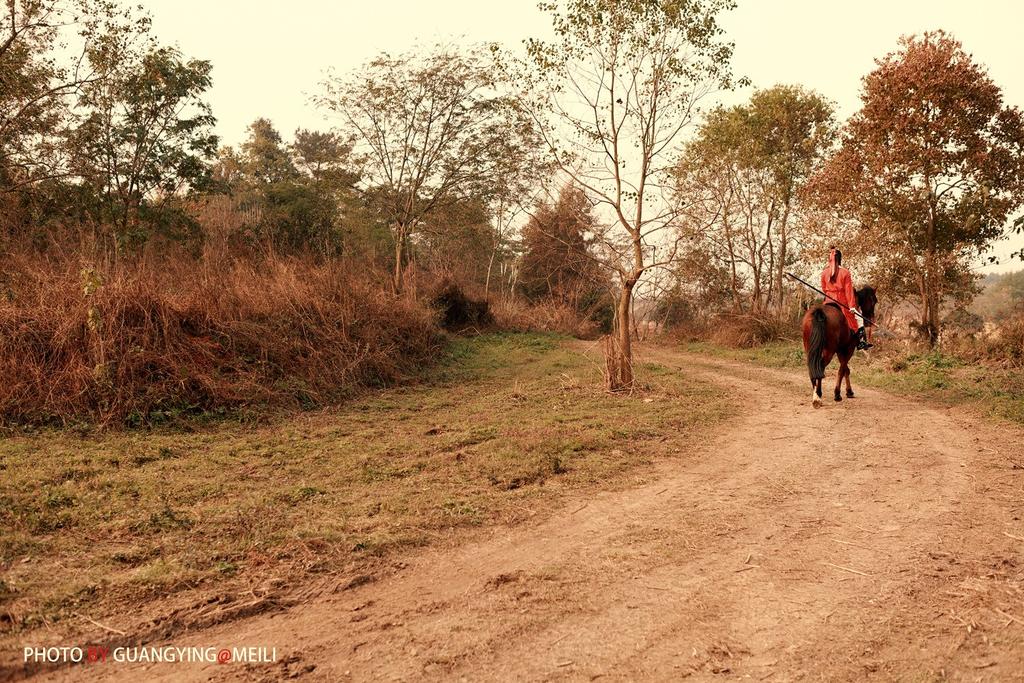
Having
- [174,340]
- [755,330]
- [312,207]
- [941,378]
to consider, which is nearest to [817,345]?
[941,378]

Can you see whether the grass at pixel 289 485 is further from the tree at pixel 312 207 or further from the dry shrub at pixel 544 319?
the dry shrub at pixel 544 319

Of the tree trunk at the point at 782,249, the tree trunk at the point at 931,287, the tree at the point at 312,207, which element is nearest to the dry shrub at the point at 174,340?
the tree at the point at 312,207

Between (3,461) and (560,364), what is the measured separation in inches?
431

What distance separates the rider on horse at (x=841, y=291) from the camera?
434 inches

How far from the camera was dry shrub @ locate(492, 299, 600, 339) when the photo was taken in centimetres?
2448

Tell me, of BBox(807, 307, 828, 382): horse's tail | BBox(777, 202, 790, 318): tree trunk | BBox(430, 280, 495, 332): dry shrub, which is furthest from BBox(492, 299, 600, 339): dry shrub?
BBox(807, 307, 828, 382): horse's tail

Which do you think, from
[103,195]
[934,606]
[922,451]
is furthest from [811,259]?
[103,195]

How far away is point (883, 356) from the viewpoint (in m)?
17.0

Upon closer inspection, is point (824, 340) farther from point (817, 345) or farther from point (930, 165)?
point (930, 165)

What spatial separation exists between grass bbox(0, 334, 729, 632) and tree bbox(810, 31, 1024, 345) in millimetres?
9979

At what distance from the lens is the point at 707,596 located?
4.00m

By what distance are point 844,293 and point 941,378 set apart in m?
3.46

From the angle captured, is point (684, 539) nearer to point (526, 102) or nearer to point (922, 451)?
point (922, 451)

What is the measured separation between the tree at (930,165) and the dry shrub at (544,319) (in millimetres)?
10614
